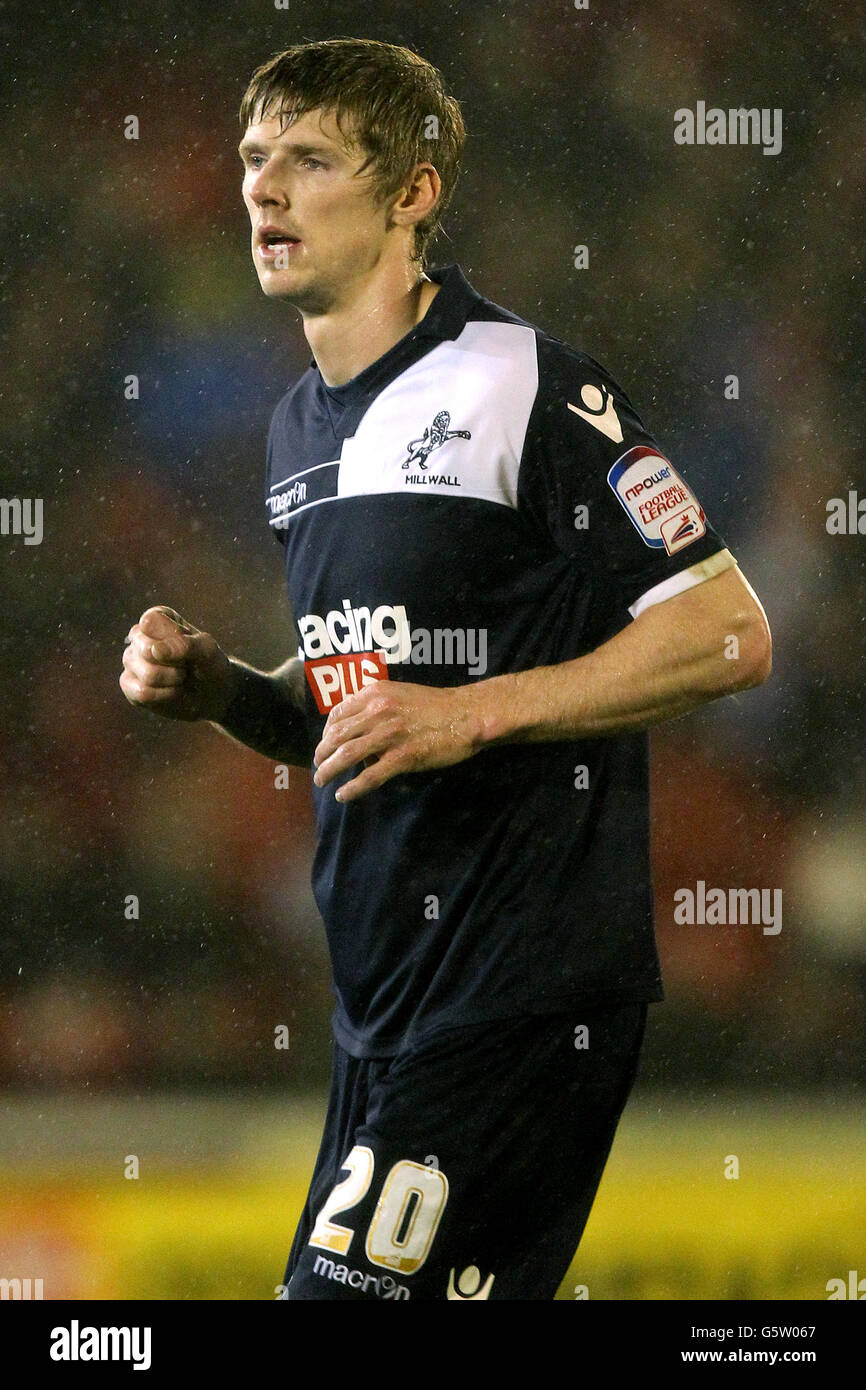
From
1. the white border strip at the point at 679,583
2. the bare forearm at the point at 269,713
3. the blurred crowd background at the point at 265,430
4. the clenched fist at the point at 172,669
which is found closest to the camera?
the white border strip at the point at 679,583

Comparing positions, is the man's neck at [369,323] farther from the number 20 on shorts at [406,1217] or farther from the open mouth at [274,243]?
Answer: the number 20 on shorts at [406,1217]

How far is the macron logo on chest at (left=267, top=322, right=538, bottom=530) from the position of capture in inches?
58.9

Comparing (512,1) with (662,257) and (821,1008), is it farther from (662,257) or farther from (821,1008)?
(821,1008)

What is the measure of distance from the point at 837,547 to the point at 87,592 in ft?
4.94

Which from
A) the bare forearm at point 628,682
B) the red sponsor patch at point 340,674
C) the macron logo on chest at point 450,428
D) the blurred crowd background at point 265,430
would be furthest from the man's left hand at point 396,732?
the blurred crowd background at point 265,430

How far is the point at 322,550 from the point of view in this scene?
1574 mm

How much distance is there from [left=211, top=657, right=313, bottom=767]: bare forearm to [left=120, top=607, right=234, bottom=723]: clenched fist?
31 millimetres

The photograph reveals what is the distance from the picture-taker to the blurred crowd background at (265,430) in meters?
2.63

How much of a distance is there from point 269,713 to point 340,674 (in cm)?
20

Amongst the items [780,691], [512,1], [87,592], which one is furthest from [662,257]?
[87,592]

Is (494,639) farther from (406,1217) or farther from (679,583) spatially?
(406,1217)

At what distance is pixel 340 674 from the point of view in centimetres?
158

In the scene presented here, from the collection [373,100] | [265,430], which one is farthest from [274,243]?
[265,430]

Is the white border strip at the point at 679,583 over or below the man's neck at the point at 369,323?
below
